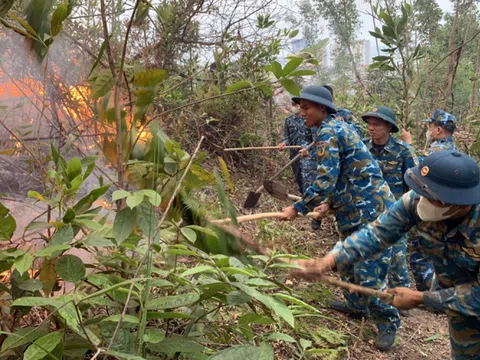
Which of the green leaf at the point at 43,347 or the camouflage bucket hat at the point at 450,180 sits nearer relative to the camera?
the green leaf at the point at 43,347

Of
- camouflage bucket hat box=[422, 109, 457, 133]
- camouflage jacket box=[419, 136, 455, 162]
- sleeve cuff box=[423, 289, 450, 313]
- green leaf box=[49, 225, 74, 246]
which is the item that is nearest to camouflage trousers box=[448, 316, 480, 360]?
sleeve cuff box=[423, 289, 450, 313]

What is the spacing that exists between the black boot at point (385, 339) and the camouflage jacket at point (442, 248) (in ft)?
4.21

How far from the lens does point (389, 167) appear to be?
4.96m

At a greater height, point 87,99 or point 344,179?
point 87,99

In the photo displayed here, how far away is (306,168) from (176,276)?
18.8ft

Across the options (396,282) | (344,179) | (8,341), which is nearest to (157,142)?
(8,341)

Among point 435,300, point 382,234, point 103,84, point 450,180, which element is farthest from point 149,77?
point 435,300

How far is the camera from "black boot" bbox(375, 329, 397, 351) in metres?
3.75

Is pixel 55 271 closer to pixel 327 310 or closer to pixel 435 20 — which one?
pixel 327 310

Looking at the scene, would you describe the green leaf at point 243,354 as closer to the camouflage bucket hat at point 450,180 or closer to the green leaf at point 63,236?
the green leaf at point 63,236

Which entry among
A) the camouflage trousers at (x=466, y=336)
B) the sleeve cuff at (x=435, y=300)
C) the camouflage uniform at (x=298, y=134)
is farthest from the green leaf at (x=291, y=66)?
the camouflage uniform at (x=298, y=134)

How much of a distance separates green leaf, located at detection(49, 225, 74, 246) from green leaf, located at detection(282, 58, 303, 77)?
1010mm

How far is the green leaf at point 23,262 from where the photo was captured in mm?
1345

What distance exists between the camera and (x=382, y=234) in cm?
261
